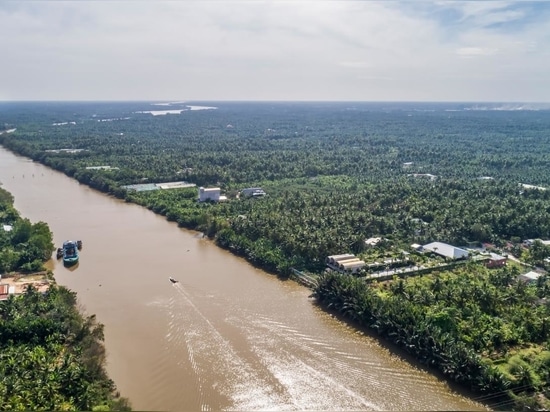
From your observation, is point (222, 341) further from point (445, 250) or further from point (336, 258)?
point (445, 250)

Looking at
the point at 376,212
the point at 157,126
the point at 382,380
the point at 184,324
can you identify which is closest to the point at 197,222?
the point at 376,212

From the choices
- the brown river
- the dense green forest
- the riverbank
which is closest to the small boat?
the brown river

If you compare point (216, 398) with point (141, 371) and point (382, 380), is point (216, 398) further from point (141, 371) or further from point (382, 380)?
point (382, 380)

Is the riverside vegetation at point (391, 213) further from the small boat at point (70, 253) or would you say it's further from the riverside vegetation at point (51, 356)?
the riverside vegetation at point (51, 356)

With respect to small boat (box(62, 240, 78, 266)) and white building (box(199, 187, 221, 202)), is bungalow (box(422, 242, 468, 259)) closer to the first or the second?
white building (box(199, 187, 221, 202))

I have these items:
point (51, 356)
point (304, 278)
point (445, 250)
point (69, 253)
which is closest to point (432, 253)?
point (445, 250)

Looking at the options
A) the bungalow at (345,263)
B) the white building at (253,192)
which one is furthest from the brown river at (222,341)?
the white building at (253,192)

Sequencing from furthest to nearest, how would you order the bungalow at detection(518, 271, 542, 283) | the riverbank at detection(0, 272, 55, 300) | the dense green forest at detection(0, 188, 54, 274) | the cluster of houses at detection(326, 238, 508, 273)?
1. the dense green forest at detection(0, 188, 54, 274)
2. the cluster of houses at detection(326, 238, 508, 273)
3. the bungalow at detection(518, 271, 542, 283)
4. the riverbank at detection(0, 272, 55, 300)
